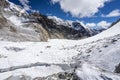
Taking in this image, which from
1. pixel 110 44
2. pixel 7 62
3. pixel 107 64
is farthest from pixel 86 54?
pixel 7 62

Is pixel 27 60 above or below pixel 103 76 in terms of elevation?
above

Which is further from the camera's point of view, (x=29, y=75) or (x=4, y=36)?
(x=4, y=36)

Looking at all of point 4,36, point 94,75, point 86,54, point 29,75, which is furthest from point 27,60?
point 4,36

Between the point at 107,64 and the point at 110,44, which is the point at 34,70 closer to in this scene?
the point at 107,64

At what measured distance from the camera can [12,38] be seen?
57.7 meters

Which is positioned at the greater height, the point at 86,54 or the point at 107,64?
the point at 86,54

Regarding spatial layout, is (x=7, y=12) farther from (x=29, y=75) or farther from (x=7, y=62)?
(x=29, y=75)

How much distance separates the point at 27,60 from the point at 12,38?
95.6 feet

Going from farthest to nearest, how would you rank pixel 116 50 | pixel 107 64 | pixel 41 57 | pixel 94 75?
pixel 41 57 → pixel 116 50 → pixel 107 64 → pixel 94 75

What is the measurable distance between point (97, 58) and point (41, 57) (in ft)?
28.3

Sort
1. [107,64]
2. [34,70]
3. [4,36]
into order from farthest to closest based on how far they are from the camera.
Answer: [4,36] < [107,64] < [34,70]

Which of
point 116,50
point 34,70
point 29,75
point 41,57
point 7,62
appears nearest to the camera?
point 29,75

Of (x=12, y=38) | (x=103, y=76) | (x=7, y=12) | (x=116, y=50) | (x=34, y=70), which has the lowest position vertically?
(x=103, y=76)

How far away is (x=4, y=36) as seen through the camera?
56719 millimetres
